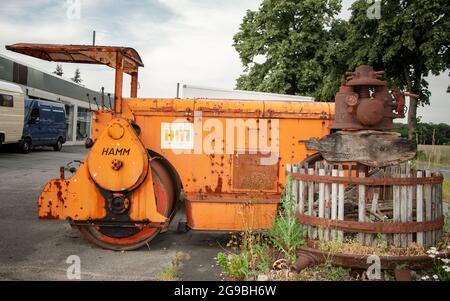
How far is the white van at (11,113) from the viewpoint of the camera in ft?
62.8

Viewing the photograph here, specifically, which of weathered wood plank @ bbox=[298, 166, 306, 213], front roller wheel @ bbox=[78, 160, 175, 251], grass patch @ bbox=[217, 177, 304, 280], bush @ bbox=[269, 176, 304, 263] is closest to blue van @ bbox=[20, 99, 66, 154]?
front roller wheel @ bbox=[78, 160, 175, 251]

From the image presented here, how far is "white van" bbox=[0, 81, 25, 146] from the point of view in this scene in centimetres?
1916

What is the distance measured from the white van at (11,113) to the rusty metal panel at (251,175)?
53.8 ft

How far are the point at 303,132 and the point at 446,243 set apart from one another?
8.05 feet

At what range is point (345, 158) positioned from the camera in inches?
212

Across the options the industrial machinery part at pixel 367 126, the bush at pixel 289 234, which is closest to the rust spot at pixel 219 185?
the bush at pixel 289 234

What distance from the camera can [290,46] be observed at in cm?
2947

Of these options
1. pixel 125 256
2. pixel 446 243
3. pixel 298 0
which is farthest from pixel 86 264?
pixel 298 0

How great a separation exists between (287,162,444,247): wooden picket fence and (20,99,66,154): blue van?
20105 mm

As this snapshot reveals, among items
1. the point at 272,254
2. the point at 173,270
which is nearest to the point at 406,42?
the point at 272,254

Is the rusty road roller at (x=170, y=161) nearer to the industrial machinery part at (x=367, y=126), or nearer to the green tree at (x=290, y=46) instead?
the industrial machinery part at (x=367, y=126)

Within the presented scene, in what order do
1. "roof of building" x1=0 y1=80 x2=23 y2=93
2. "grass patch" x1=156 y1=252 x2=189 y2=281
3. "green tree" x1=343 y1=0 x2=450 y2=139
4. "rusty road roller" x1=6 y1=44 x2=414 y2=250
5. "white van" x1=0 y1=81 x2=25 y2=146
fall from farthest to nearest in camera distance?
1. "green tree" x1=343 y1=0 x2=450 y2=139
2. "white van" x1=0 y1=81 x2=25 y2=146
3. "roof of building" x1=0 y1=80 x2=23 y2=93
4. "rusty road roller" x1=6 y1=44 x2=414 y2=250
5. "grass patch" x1=156 y1=252 x2=189 y2=281

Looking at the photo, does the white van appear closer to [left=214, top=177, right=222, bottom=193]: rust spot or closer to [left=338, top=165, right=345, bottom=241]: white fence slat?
[left=214, top=177, right=222, bottom=193]: rust spot
